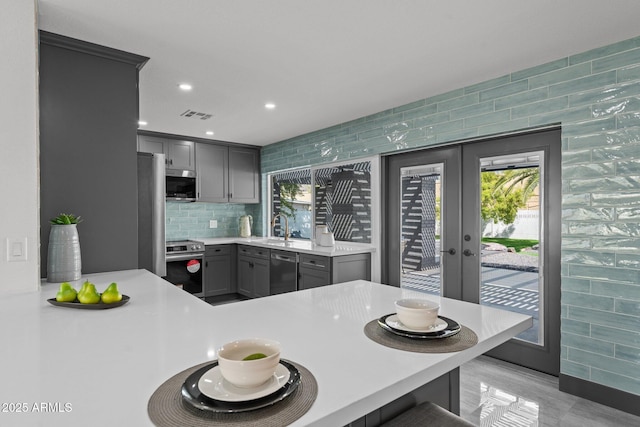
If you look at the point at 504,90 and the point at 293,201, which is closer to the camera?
the point at 504,90

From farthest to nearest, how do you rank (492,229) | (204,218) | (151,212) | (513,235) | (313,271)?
(204,218) < (313,271) < (492,229) < (513,235) < (151,212)

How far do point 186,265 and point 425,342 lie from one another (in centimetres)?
429

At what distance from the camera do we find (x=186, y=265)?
192 inches

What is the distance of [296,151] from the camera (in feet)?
17.3

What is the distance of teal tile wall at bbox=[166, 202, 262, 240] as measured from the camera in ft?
18.0

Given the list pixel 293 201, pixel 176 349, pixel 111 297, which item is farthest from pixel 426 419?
pixel 293 201

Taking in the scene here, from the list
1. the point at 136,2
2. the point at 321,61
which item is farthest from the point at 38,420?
the point at 321,61

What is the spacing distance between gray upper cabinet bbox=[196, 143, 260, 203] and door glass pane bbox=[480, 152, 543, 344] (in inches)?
147

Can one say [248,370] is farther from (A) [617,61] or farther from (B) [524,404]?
(A) [617,61]

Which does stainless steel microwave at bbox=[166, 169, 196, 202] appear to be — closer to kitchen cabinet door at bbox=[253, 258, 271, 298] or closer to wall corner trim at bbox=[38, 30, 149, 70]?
kitchen cabinet door at bbox=[253, 258, 271, 298]

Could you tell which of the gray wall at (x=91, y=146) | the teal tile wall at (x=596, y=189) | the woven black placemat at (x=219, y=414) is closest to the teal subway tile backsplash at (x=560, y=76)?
the teal tile wall at (x=596, y=189)

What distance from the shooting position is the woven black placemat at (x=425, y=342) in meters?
1.11

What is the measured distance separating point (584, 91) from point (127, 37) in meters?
3.01

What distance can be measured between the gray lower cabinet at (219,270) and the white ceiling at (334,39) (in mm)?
2390
